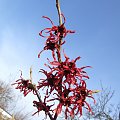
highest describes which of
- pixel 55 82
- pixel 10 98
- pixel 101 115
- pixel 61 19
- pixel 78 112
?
pixel 10 98

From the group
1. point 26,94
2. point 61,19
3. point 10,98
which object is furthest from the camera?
point 10,98

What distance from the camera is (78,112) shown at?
2.50 m

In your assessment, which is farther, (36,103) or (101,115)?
(101,115)

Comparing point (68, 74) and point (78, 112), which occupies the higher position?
point (68, 74)

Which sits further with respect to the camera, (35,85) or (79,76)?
(35,85)

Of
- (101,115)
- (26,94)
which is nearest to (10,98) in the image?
(101,115)

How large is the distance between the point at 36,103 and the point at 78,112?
1.43 feet

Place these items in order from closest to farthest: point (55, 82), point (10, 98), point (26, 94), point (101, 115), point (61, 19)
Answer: point (55, 82) < point (61, 19) < point (26, 94) < point (101, 115) < point (10, 98)

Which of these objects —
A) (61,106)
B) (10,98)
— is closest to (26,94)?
(61,106)

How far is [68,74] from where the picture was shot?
2.53m

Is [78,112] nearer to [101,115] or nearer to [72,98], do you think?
[72,98]

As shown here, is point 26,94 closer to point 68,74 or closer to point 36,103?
point 36,103

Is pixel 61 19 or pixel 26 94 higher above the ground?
pixel 61 19

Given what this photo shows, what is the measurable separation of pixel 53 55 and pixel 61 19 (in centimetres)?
35
